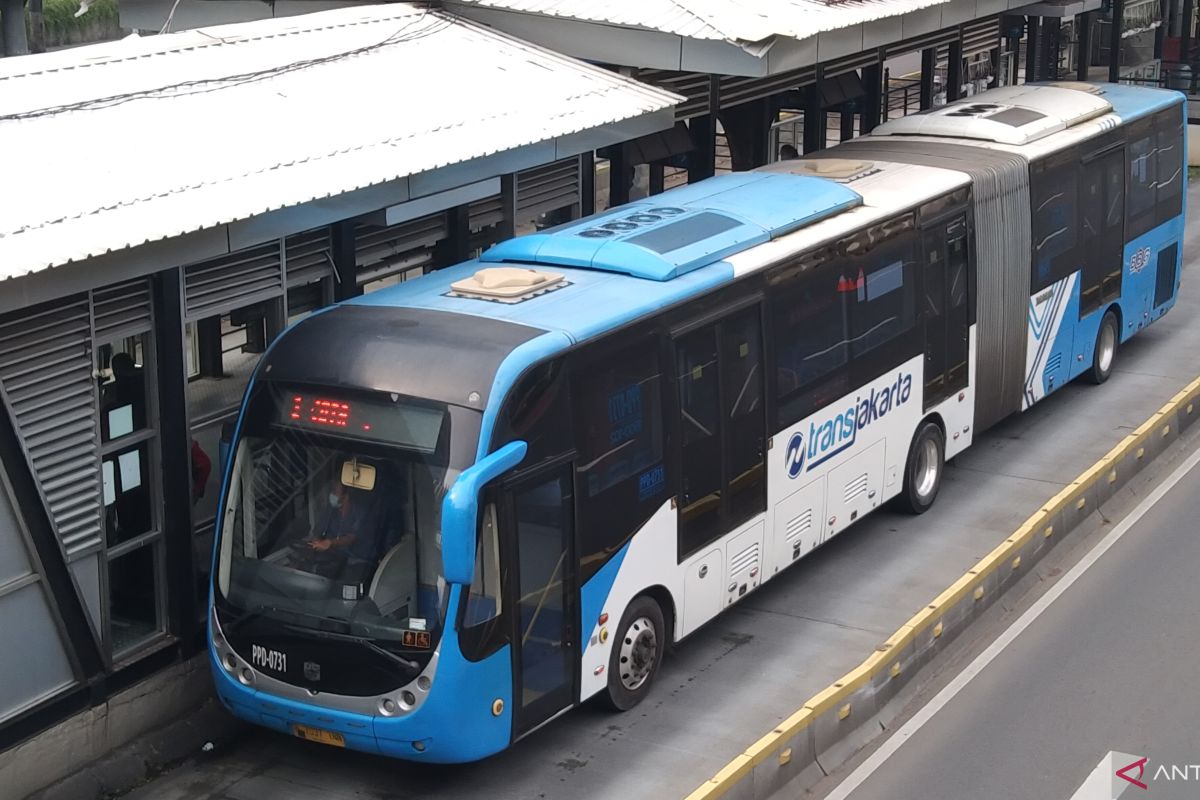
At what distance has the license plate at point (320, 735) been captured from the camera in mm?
10031

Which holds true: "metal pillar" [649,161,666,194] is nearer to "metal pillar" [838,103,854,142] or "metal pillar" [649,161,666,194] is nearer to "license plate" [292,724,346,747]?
"metal pillar" [838,103,854,142]

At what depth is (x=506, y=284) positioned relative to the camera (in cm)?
1099

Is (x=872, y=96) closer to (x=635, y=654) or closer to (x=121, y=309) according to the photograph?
(x=635, y=654)

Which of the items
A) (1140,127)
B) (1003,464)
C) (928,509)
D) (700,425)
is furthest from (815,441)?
(1140,127)

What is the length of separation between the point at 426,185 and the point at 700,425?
8.87 ft

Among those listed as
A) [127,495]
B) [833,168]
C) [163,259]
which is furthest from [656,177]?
[163,259]

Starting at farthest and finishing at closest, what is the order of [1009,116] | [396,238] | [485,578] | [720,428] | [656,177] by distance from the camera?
[656,177] → [1009,116] → [396,238] → [720,428] → [485,578]

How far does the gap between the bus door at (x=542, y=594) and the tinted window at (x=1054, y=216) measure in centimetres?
820

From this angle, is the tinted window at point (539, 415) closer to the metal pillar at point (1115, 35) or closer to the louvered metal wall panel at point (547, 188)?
the louvered metal wall panel at point (547, 188)

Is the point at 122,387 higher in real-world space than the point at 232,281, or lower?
lower

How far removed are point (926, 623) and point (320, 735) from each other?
173 inches

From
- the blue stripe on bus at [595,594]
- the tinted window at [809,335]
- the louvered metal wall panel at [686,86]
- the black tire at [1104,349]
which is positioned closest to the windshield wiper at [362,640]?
the blue stripe on bus at [595,594]

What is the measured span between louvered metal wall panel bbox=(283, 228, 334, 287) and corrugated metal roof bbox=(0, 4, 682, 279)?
69cm

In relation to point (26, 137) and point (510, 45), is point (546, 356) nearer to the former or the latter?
point (26, 137)
